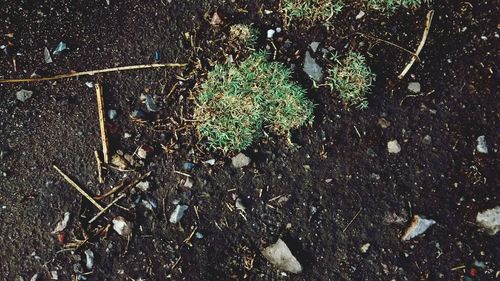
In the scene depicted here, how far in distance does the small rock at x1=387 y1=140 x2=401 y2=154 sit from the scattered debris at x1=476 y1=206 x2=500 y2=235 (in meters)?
0.51

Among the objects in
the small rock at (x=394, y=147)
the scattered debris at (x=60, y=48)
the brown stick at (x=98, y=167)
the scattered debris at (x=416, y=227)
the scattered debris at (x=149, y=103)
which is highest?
the scattered debris at (x=60, y=48)

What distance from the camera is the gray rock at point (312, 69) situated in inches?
103

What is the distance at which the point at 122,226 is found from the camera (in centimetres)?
255

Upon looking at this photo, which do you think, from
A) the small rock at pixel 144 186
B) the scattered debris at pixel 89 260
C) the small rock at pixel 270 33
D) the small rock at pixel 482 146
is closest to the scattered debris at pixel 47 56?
the small rock at pixel 144 186

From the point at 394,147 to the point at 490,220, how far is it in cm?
59

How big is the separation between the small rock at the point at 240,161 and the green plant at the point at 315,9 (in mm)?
822

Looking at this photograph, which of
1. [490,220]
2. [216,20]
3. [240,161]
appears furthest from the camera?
[216,20]

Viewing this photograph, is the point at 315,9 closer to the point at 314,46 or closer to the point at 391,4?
the point at 314,46

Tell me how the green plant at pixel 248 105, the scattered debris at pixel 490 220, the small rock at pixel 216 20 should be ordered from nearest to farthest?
the scattered debris at pixel 490 220
the green plant at pixel 248 105
the small rock at pixel 216 20

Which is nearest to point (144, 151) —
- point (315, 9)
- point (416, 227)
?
point (315, 9)

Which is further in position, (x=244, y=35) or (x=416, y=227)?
(x=244, y=35)

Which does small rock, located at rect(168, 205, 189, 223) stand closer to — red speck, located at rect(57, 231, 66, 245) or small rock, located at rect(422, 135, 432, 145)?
red speck, located at rect(57, 231, 66, 245)

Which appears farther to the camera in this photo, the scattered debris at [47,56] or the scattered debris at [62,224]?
the scattered debris at [47,56]

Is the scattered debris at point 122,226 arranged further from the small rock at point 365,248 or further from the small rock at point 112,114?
the small rock at point 365,248
